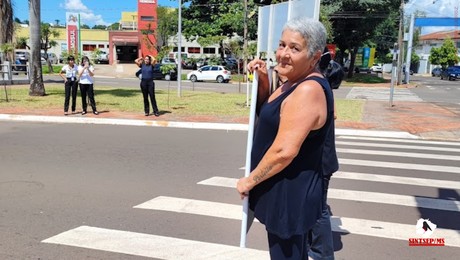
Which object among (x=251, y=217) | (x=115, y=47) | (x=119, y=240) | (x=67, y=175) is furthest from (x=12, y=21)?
(x=115, y=47)

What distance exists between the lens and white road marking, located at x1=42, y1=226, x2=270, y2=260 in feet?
12.8

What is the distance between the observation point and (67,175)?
6.65 m

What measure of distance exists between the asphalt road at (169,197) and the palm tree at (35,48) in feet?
31.6

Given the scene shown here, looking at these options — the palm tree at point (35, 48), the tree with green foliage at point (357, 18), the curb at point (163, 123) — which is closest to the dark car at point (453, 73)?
the tree with green foliage at point (357, 18)

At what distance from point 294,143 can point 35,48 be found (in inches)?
733

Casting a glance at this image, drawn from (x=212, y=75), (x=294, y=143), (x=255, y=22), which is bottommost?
(x=212, y=75)

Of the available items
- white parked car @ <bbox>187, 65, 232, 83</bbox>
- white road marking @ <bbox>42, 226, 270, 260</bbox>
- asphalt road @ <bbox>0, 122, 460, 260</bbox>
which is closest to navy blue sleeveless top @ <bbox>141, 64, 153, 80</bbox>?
asphalt road @ <bbox>0, 122, 460, 260</bbox>

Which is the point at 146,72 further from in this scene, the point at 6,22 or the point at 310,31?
the point at 310,31

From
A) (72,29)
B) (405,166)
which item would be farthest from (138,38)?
(405,166)

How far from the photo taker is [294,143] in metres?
2.21

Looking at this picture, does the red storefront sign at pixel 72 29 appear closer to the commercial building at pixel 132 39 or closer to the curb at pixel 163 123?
the commercial building at pixel 132 39

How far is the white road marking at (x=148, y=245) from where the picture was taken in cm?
391

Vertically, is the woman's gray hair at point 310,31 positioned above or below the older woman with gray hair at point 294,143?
above

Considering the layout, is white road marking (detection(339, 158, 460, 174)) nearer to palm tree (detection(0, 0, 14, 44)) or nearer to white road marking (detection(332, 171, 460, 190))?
white road marking (detection(332, 171, 460, 190))
